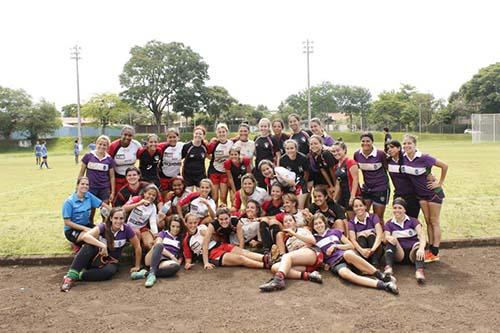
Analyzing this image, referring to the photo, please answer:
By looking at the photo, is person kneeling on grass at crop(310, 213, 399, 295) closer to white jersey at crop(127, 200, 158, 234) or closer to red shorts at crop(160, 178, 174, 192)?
white jersey at crop(127, 200, 158, 234)

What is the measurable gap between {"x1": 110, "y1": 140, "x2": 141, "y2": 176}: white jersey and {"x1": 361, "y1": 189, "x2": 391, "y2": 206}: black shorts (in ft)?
12.8

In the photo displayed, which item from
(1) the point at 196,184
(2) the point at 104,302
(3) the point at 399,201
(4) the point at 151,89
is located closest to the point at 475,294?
(3) the point at 399,201

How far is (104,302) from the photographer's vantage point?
4.69 meters

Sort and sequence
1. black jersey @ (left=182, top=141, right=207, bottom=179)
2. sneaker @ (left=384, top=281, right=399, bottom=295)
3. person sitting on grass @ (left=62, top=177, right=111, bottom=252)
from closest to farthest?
sneaker @ (left=384, top=281, right=399, bottom=295), person sitting on grass @ (left=62, top=177, right=111, bottom=252), black jersey @ (left=182, top=141, right=207, bottom=179)

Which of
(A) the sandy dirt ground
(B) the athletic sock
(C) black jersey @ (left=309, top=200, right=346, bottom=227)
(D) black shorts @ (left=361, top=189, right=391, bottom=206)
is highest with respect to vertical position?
(D) black shorts @ (left=361, top=189, right=391, bottom=206)

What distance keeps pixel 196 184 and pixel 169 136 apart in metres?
0.99

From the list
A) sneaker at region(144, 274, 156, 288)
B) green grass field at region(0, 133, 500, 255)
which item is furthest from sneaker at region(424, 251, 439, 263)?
sneaker at region(144, 274, 156, 288)

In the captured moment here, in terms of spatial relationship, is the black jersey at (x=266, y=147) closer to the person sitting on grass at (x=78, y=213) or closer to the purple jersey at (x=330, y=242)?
the purple jersey at (x=330, y=242)

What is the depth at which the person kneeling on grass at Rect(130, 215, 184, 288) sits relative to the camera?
5.44 metres

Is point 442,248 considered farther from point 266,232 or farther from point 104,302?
point 104,302

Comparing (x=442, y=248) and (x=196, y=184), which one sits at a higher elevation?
(x=196, y=184)

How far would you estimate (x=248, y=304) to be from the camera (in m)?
4.54

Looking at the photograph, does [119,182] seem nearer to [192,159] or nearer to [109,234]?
[192,159]

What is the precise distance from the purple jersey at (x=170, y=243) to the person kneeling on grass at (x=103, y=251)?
1.19ft
